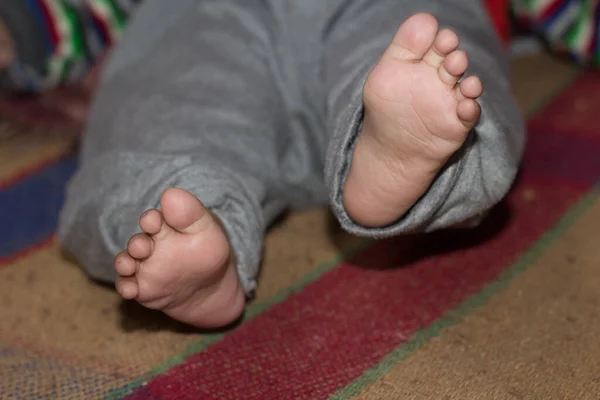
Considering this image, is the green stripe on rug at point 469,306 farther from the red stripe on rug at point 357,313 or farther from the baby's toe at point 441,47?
the baby's toe at point 441,47

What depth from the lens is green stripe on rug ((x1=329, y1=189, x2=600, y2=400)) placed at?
54cm

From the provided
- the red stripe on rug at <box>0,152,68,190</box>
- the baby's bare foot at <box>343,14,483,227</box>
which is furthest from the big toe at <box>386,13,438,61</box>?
the red stripe on rug at <box>0,152,68,190</box>

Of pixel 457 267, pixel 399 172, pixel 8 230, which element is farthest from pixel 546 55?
pixel 8 230

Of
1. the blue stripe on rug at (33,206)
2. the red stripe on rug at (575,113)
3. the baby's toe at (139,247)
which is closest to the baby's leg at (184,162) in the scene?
the baby's toe at (139,247)

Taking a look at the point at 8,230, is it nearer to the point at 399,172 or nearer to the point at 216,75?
the point at 216,75

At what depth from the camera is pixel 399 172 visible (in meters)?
0.55

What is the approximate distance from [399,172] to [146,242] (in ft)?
0.62

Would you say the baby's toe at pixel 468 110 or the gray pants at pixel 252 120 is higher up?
the baby's toe at pixel 468 110

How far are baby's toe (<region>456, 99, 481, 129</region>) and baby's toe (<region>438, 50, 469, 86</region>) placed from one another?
0.02 m

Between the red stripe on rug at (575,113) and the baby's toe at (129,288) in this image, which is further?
the red stripe on rug at (575,113)

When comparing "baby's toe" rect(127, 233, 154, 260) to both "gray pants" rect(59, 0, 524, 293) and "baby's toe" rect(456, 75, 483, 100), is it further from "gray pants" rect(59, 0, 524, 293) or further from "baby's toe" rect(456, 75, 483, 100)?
"baby's toe" rect(456, 75, 483, 100)

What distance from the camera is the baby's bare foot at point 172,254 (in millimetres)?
525

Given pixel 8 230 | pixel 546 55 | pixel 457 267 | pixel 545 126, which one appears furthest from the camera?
pixel 546 55

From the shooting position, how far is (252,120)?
716mm
